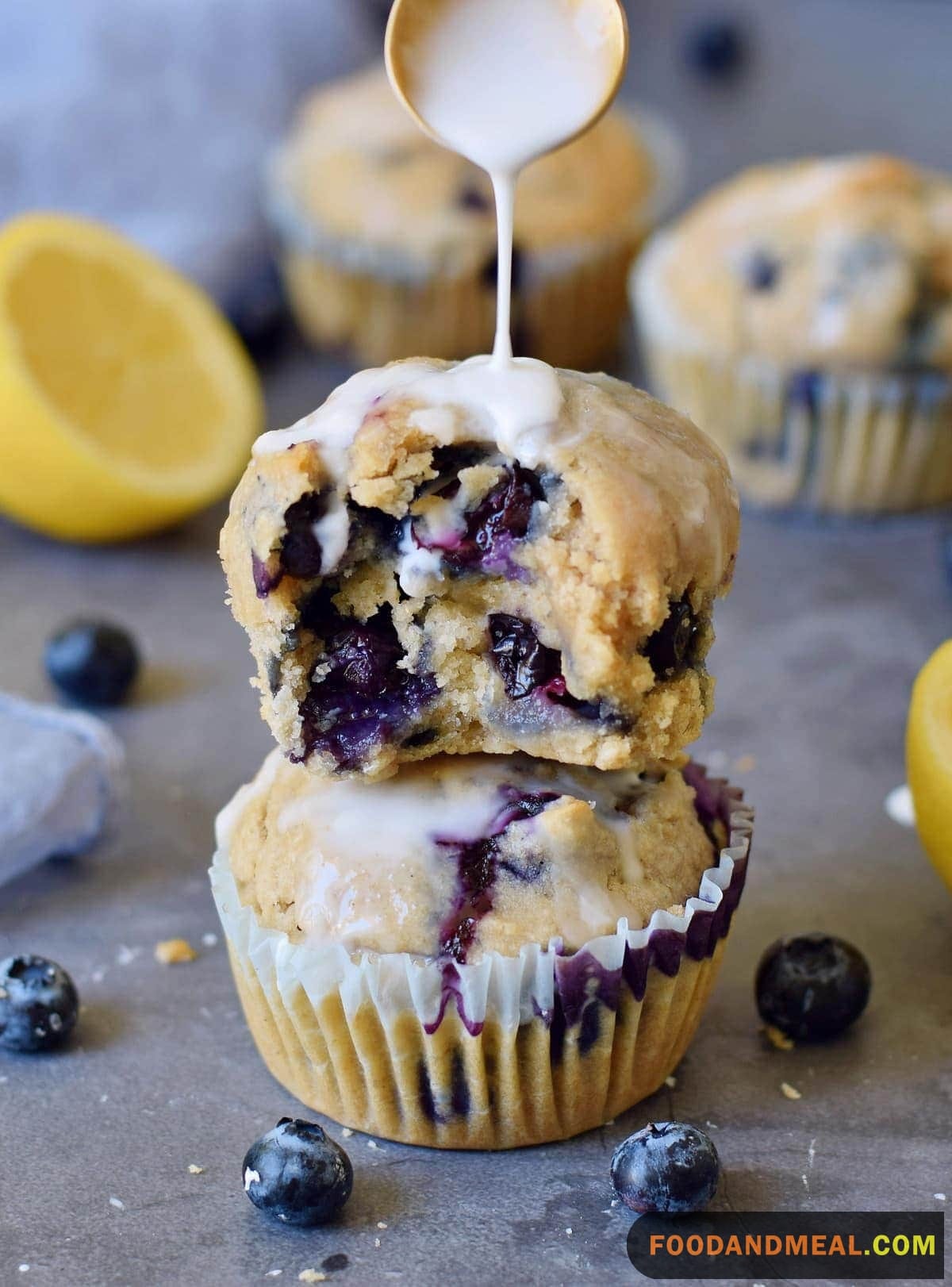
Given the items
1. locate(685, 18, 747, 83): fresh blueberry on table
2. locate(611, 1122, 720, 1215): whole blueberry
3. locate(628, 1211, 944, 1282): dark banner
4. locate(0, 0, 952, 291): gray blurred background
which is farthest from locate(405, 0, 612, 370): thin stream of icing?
locate(685, 18, 747, 83): fresh blueberry on table

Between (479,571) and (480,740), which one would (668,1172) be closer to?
(480,740)

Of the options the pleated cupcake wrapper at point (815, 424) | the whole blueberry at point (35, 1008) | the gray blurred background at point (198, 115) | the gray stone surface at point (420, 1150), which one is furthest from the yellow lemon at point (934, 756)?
the gray blurred background at point (198, 115)

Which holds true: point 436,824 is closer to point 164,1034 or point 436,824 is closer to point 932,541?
point 164,1034

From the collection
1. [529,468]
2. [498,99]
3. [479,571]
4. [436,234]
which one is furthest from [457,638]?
[436,234]

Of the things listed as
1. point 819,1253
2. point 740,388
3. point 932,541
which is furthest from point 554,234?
point 819,1253

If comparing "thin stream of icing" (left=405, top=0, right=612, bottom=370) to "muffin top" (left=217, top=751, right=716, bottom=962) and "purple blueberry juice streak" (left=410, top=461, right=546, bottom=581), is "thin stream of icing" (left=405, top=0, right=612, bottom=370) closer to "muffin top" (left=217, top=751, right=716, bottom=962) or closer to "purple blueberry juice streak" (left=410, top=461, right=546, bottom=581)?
"purple blueberry juice streak" (left=410, top=461, right=546, bottom=581)

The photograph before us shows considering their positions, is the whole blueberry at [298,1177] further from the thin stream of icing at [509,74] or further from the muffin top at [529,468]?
the thin stream of icing at [509,74]
